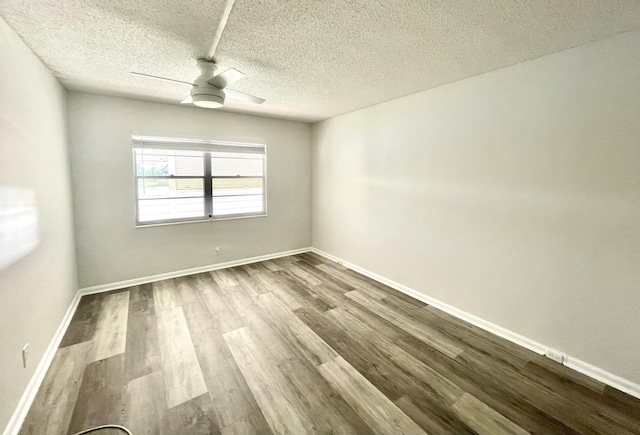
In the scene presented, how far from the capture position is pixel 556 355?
2193 millimetres

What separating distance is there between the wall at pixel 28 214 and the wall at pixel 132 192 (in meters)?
0.47

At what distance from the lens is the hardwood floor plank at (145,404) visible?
5.18 ft

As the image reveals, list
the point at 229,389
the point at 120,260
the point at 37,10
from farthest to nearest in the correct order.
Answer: the point at 120,260
the point at 229,389
the point at 37,10

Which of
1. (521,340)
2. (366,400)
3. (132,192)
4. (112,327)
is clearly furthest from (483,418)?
(132,192)

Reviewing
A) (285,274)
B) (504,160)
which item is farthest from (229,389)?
(504,160)

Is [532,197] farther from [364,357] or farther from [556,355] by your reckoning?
[364,357]

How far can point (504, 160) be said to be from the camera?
2.46 m

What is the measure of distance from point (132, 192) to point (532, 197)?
447cm

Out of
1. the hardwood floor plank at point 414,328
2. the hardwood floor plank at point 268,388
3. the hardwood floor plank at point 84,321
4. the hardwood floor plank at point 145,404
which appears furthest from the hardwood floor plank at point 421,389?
the hardwood floor plank at point 84,321

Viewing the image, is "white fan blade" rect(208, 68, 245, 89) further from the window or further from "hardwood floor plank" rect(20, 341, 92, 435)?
"hardwood floor plank" rect(20, 341, 92, 435)

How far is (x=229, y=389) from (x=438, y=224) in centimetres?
255

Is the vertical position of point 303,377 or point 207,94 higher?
point 207,94

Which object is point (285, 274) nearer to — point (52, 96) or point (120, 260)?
point (120, 260)

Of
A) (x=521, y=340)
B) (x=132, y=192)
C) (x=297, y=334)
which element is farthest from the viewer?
(x=132, y=192)
